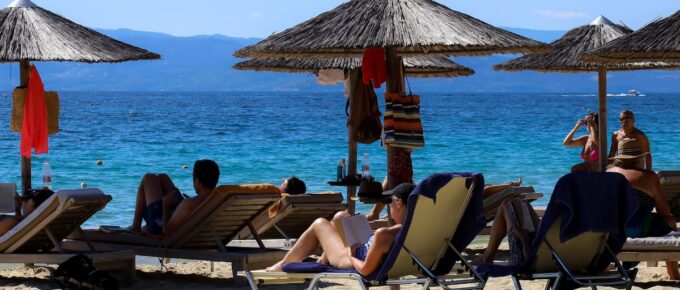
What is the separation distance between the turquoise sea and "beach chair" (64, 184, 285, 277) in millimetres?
5675

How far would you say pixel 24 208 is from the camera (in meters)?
7.11

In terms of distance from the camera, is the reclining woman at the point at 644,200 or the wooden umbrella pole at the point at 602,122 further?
the wooden umbrella pole at the point at 602,122

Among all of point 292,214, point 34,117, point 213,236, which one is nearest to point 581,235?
point 213,236

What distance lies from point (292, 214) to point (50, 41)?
1825mm

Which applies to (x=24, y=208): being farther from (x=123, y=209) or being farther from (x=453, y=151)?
(x=453, y=151)

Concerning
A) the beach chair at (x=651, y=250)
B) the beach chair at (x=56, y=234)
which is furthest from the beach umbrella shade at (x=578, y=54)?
the beach chair at (x=56, y=234)

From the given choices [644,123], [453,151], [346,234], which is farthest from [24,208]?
[644,123]

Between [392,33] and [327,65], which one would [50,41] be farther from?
[327,65]

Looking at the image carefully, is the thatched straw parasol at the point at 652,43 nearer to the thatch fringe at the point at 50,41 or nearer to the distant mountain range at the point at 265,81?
the thatch fringe at the point at 50,41

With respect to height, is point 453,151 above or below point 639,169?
below

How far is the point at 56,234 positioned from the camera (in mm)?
6926

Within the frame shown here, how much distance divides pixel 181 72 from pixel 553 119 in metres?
123

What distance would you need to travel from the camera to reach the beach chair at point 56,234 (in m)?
6.50

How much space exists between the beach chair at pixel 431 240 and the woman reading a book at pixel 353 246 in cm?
4
